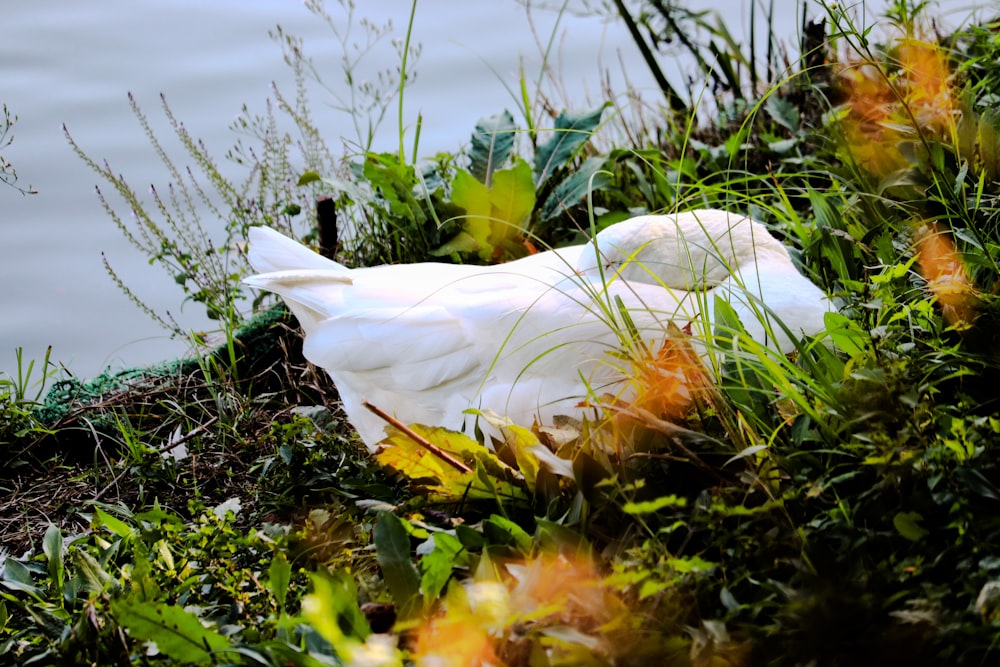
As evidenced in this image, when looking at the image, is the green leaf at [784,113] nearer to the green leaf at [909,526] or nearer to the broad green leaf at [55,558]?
the green leaf at [909,526]

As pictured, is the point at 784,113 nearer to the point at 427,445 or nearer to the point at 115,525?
the point at 427,445

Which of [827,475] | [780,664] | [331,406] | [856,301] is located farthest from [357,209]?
[780,664]

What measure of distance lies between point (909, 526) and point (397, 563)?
0.76 meters

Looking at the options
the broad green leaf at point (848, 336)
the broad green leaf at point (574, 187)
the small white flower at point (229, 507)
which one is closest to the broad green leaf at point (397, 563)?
the small white flower at point (229, 507)

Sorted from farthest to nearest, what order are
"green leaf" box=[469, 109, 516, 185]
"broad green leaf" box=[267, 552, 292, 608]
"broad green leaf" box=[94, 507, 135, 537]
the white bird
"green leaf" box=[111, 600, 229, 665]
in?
"green leaf" box=[469, 109, 516, 185] → the white bird → "broad green leaf" box=[94, 507, 135, 537] → "broad green leaf" box=[267, 552, 292, 608] → "green leaf" box=[111, 600, 229, 665]


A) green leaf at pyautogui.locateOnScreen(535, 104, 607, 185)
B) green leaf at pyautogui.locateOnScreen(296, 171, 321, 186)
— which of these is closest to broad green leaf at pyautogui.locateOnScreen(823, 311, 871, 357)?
green leaf at pyautogui.locateOnScreen(535, 104, 607, 185)

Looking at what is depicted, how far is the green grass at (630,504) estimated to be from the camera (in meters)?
1.24

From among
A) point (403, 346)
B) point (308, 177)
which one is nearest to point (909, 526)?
point (403, 346)

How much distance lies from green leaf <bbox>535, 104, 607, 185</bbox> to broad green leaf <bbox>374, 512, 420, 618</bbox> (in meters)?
1.96

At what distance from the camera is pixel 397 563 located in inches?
59.2

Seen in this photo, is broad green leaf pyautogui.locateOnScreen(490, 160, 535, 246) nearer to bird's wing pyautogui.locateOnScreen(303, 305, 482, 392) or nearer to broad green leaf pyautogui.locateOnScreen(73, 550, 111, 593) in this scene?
bird's wing pyautogui.locateOnScreen(303, 305, 482, 392)

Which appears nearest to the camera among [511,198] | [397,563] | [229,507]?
[397,563]

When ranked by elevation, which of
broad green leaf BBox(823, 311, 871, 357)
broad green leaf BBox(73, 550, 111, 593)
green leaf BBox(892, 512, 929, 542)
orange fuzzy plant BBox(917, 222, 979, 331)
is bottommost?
broad green leaf BBox(73, 550, 111, 593)

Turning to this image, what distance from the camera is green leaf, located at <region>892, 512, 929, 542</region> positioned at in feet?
4.12
